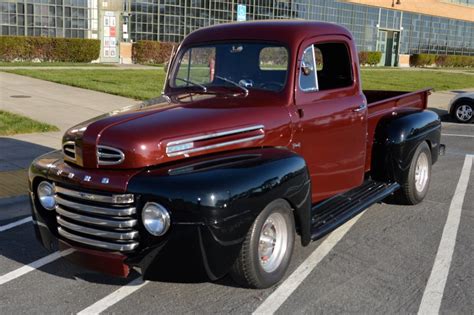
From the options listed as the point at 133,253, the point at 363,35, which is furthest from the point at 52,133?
the point at 363,35

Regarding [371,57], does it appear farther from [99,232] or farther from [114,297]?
[99,232]

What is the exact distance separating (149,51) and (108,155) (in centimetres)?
2942

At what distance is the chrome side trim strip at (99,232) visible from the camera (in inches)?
138

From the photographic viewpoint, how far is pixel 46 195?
399 cm

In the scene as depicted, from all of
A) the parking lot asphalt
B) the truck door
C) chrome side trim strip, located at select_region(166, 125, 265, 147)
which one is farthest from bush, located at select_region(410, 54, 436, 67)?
chrome side trim strip, located at select_region(166, 125, 265, 147)

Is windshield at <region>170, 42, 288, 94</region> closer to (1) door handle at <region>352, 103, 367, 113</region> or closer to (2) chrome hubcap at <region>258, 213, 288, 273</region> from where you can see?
(1) door handle at <region>352, 103, 367, 113</region>

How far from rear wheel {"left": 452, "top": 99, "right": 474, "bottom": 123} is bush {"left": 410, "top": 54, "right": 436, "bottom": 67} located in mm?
39558

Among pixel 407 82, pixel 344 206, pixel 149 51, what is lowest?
pixel 344 206

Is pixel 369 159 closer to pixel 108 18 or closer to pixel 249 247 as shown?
pixel 249 247

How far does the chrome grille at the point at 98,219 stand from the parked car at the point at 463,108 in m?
13.5

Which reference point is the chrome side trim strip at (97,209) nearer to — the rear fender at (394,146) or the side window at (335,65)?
the side window at (335,65)

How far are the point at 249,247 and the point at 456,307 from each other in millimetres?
1531

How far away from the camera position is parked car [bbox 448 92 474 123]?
14.9 m

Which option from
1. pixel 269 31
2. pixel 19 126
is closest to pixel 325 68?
pixel 269 31
